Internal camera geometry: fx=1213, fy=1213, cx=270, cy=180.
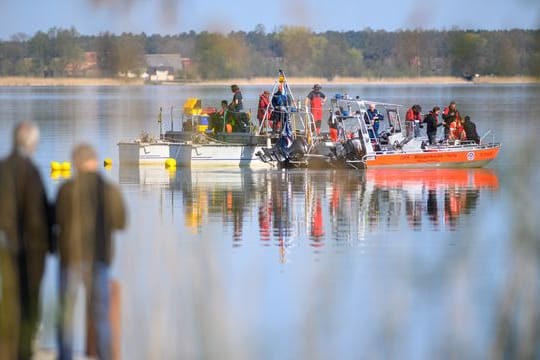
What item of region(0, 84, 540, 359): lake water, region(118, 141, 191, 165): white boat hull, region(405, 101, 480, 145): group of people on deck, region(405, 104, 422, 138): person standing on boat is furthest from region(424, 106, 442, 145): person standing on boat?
region(118, 141, 191, 165): white boat hull

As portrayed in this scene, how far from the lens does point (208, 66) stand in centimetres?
667

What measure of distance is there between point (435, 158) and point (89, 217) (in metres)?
24.6

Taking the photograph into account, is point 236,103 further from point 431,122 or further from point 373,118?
point 431,122

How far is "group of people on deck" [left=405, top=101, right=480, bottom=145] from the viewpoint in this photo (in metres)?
30.9

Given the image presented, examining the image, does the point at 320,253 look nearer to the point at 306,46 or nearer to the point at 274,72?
the point at 274,72

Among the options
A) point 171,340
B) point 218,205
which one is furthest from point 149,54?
point 218,205

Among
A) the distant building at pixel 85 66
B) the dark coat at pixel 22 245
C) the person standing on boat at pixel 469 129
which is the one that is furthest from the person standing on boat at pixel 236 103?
the distant building at pixel 85 66

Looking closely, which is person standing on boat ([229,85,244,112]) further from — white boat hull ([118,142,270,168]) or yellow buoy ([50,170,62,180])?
yellow buoy ([50,170,62,180])

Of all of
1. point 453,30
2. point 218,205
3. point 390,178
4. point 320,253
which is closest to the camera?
point 453,30

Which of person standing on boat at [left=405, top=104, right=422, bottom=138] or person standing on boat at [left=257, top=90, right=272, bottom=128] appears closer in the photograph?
person standing on boat at [left=405, top=104, right=422, bottom=138]

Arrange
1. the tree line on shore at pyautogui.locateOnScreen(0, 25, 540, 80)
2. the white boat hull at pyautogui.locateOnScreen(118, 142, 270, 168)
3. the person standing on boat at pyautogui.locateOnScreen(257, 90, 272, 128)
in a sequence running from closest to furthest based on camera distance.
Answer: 1. the tree line on shore at pyautogui.locateOnScreen(0, 25, 540, 80)
2. the person standing on boat at pyautogui.locateOnScreen(257, 90, 272, 128)
3. the white boat hull at pyautogui.locateOnScreen(118, 142, 270, 168)

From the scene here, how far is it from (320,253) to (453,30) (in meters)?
11.6

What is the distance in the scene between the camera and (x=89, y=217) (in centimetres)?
715

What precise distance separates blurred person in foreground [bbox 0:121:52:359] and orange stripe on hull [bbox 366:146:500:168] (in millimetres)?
23488
